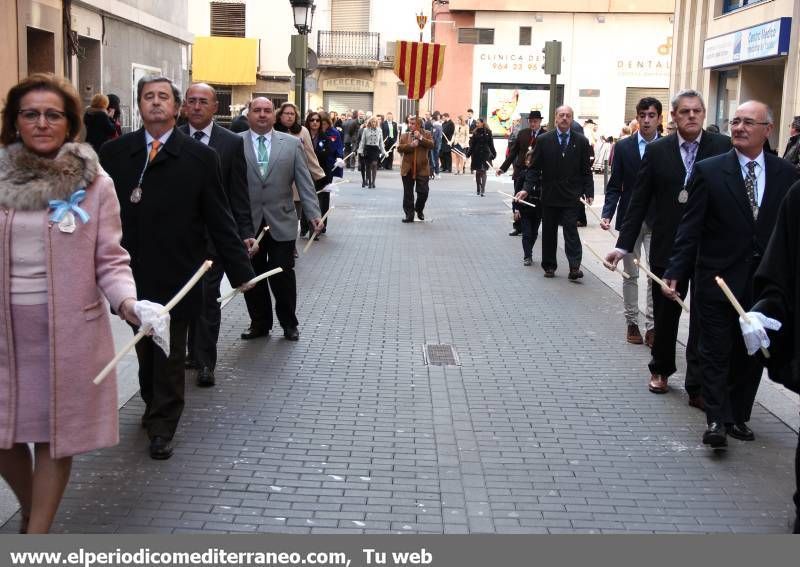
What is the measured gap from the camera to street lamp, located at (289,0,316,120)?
16531mm

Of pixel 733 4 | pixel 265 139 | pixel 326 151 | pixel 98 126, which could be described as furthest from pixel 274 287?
pixel 733 4

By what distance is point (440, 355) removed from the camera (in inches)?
338

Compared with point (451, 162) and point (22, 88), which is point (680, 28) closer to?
point (451, 162)

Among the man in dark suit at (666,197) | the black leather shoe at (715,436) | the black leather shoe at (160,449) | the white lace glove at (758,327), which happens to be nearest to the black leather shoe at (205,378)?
the black leather shoe at (160,449)

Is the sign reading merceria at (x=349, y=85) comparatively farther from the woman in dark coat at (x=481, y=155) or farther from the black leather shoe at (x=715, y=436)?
the black leather shoe at (x=715, y=436)

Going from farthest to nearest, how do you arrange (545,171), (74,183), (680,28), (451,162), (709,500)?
(451,162) < (680,28) < (545,171) < (709,500) < (74,183)

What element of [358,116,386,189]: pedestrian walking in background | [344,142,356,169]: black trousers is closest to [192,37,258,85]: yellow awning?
[344,142,356,169]: black trousers

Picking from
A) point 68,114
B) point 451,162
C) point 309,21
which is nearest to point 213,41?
point 451,162

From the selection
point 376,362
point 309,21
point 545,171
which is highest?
point 309,21

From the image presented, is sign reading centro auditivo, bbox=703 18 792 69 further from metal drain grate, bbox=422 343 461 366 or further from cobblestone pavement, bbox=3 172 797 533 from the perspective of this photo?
metal drain grate, bbox=422 343 461 366

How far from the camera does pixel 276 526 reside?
4832 millimetres

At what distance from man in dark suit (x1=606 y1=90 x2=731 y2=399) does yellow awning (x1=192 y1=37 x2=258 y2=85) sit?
37296 mm

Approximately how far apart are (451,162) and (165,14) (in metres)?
15.4

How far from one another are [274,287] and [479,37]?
34577mm
